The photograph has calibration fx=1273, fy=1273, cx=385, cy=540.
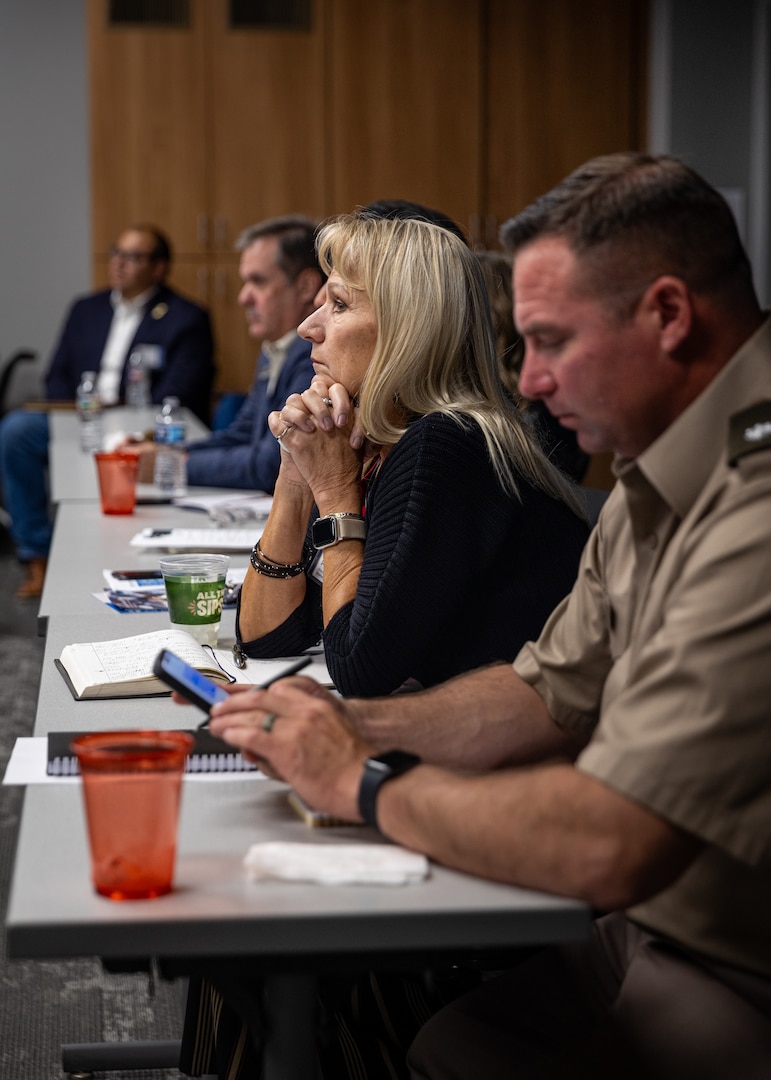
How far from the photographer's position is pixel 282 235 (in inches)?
157

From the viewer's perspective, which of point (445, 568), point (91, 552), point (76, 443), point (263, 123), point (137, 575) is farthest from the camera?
point (263, 123)

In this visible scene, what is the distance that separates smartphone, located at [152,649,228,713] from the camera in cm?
124

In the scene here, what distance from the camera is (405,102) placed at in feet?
23.0

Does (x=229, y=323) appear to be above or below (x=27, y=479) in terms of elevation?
above

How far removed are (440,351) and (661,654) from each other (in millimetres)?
898

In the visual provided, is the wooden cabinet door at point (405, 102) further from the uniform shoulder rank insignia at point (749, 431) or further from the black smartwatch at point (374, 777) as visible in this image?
the black smartwatch at point (374, 777)

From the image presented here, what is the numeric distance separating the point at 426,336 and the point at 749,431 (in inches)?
31.1

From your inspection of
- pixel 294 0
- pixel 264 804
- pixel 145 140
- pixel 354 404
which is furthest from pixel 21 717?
pixel 294 0

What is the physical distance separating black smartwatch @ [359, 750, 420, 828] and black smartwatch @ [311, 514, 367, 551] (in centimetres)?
69

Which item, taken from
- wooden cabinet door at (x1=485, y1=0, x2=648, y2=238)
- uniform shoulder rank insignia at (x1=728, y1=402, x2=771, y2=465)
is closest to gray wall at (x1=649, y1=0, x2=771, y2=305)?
wooden cabinet door at (x1=485, y1=0, x2=648, y2=238)

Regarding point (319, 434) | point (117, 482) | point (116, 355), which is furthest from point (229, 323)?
point (319, 434)

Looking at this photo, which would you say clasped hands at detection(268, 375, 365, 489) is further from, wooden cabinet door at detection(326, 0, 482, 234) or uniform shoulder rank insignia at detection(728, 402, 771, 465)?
wooden cabinet door at detection(326, 0, 482, 234)

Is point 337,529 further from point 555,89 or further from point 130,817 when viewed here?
point 555,89

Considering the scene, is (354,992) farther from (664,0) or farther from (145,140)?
(664,0)
